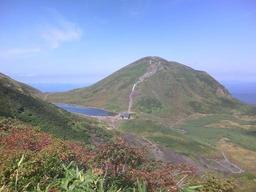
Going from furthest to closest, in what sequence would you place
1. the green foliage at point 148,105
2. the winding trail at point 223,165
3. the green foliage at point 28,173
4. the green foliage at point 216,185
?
the green foliage at point 148,105 → the winding trail at point 223,165 → the green foliage at point 216,185 → the green foliage at point 28,173

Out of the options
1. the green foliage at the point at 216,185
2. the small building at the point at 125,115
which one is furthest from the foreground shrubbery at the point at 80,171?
the small building at the point at 125,115

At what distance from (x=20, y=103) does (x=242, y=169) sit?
172 feet

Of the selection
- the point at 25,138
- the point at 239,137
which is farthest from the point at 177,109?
the point at 25,138

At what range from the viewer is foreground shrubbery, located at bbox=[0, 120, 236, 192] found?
14.4m

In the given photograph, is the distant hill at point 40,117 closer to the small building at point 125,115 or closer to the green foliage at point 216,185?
the green foliage at point 216,185

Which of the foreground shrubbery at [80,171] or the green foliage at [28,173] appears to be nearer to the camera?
the green foliage at [28,173]

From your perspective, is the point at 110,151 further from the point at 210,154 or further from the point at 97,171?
the point at 210,154

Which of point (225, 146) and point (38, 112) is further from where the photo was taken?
point (225, 146)

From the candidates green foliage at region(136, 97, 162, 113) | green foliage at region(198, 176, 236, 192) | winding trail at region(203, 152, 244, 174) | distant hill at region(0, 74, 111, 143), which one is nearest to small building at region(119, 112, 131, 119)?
green foliage at region(136, 97, 162, 113)

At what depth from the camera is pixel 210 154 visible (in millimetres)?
108688

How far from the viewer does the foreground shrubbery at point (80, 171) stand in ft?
47.2

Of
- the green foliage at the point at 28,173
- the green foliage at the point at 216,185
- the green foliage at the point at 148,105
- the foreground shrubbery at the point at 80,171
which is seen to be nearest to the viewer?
the green foliage at the point at 28,173

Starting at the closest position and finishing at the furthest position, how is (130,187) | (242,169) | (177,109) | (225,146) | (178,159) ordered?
(130,187)
(178,159)
(242,169)
(225,146)
(177,109)

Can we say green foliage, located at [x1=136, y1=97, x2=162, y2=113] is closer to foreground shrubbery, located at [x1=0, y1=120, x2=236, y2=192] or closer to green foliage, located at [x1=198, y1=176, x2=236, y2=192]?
foreground shrubbery, located at [x1=0, y1=120, x2=236, y2=192]
